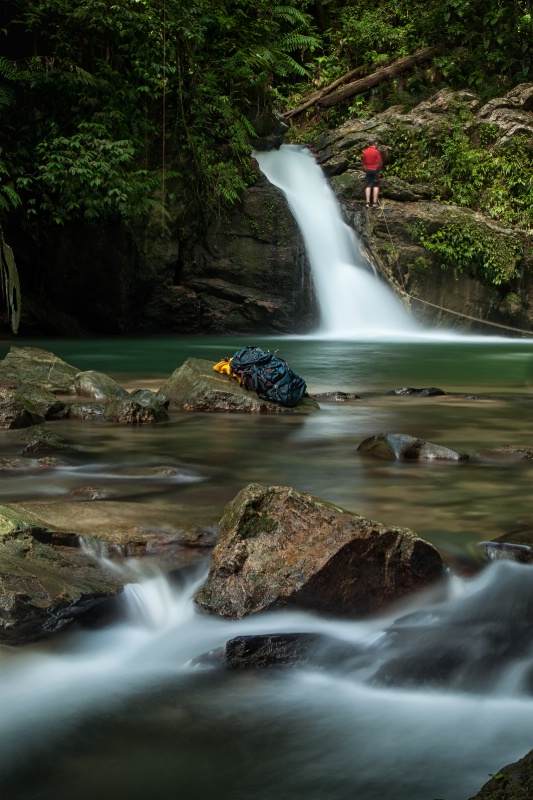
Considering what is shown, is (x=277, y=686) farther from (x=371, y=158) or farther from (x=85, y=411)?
(x=371, y=158)

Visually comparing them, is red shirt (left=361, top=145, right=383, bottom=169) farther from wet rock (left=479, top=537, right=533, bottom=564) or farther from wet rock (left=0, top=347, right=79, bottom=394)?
wet rock (left=479, top=537, right=533, bottom=564)

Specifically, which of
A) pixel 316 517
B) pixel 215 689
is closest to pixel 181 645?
pixel 215 689

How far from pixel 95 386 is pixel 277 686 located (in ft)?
21.5

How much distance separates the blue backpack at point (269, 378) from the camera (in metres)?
8.87

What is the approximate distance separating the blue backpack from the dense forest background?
8.05 meters

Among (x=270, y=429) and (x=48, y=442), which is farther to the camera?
(x=270, y=429)

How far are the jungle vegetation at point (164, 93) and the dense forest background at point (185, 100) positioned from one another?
0.03 metres

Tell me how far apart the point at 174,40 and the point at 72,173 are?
4.09 metres

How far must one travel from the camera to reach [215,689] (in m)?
3.32

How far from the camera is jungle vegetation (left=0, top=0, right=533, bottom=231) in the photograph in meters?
16.5

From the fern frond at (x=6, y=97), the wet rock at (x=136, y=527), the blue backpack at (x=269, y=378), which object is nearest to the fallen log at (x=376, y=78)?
the fern frond at (x=6, y=97)

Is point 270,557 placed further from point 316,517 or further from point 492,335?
point 492,335

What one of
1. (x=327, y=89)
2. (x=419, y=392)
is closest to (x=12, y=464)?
(x=419, y=392)

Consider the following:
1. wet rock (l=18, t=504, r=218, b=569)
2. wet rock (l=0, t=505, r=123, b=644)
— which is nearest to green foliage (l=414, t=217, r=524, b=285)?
wet rock (l=18, t=504, r=218, b=569)
